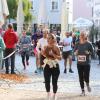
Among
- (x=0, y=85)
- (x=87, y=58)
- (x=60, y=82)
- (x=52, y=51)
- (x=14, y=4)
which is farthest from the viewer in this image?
(x=14, y=4)

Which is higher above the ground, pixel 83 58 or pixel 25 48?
pixel 83 58

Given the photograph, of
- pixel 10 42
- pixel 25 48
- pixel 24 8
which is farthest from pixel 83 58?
pixel 24 8

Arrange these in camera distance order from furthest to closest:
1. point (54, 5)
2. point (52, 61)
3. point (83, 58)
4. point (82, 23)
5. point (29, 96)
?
point (54, 5)
point (82, 23)
point (83, 58)
point (29, 96)
point (52, 61)

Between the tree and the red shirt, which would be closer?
the red shirt

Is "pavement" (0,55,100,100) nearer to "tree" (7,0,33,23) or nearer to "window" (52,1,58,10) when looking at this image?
"tree" (7,0,33,23)

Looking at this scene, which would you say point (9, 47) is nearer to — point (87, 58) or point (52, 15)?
point (87, 58)

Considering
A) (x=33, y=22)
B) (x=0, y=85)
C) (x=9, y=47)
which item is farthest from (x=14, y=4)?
(x=0, y=85)

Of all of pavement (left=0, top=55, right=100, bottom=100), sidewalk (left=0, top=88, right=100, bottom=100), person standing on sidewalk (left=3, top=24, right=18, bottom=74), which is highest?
person standing on sidewalk (left=3, top=24, right=18, bottom=74)

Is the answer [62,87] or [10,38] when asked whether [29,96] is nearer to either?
[62,87]

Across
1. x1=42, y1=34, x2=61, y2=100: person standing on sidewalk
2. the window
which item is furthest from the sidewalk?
the window

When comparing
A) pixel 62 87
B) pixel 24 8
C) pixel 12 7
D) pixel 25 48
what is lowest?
pixel 62 87

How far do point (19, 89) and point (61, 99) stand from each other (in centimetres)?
223

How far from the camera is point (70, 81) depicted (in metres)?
17.2

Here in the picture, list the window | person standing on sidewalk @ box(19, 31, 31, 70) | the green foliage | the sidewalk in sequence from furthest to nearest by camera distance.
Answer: the window → the green foliage → person standing on sidewalk @ box(19, 31, 31, 70) → the sidewalk
